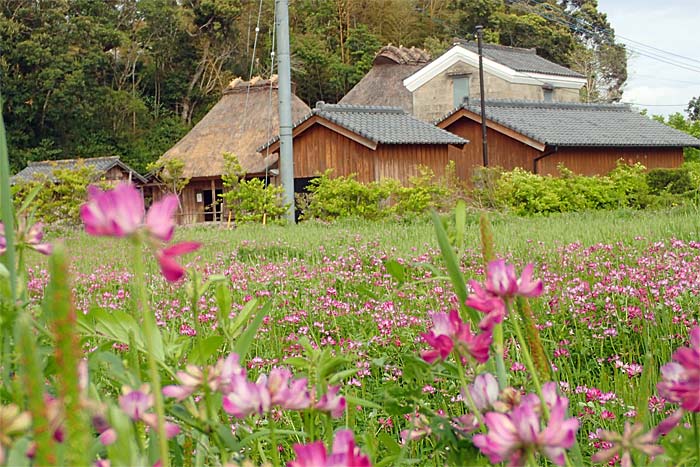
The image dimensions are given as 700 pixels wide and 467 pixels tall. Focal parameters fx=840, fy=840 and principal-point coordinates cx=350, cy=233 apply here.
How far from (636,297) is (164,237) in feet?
10.4

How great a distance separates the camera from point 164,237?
1.32 ft

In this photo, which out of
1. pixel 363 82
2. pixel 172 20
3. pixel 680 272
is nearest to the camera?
pixel 680 272

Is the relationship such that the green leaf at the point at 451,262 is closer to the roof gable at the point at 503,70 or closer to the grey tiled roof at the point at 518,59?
the roof gable at the point at 503,70

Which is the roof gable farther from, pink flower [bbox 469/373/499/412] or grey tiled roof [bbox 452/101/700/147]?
pink flower [bbox 469/373/499/412]


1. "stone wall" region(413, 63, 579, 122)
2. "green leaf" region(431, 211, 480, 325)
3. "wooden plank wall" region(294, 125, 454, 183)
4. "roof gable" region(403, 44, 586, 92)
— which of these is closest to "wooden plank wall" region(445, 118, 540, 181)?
"wooden plank wall" region(294, 125, 454, 183)

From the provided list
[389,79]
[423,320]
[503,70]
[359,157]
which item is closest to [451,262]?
[423,320]

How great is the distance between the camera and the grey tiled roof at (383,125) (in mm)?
19000

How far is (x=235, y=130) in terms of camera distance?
26609 mm

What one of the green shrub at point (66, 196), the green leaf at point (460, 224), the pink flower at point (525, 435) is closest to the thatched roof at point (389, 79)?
the green shrub at point (66, 196)

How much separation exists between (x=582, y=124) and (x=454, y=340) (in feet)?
77.4

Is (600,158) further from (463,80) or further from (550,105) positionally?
(463,80)

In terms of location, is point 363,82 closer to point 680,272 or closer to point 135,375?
point 680,272

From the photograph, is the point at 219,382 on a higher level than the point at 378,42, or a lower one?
lower

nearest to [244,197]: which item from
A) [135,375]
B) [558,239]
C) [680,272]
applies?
[558,239]
